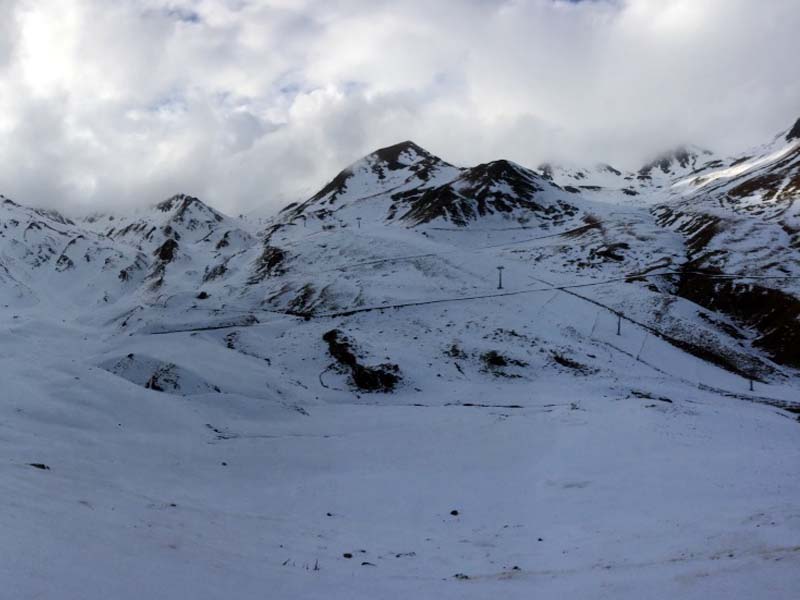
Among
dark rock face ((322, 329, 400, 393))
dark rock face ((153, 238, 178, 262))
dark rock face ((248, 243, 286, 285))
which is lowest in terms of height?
dark rock face ((322, 329, 400, 393))

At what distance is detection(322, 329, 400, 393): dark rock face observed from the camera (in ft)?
125

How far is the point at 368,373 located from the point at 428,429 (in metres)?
12.6

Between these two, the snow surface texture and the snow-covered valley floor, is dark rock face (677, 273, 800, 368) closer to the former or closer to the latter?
the snow surface texture

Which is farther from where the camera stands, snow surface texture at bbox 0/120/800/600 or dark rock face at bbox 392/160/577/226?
dark rock face at bbox 392/160/577/226

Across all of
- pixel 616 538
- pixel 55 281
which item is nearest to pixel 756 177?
pixel 616 538

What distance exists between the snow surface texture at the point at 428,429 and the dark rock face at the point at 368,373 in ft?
0.65

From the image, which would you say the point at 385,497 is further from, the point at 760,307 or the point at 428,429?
the point at 760,307

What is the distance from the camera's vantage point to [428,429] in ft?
Answer: 88.5

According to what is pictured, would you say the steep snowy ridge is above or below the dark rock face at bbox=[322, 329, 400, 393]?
above

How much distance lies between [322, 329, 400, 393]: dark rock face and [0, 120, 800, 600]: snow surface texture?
20 cm

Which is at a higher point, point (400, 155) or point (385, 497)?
point (400, 155)

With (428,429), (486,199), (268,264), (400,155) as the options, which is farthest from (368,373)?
(400,155)

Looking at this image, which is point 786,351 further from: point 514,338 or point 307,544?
point 307,544

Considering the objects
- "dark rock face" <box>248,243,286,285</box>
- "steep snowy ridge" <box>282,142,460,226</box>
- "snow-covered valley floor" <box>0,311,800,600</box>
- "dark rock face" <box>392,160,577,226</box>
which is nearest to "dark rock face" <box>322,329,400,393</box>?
"snow-covered valley floor" <box>0,311,800,600</box>
